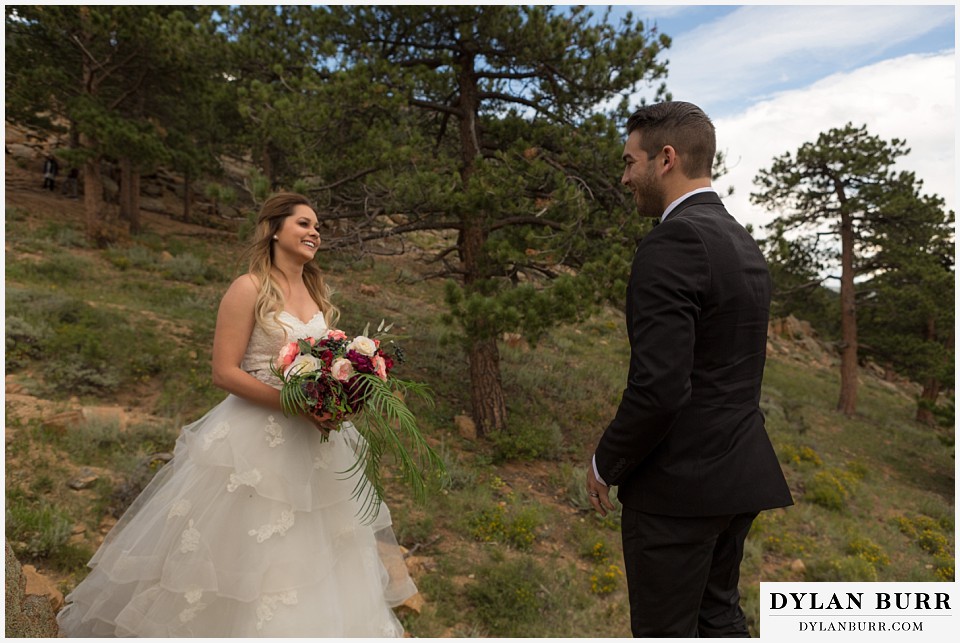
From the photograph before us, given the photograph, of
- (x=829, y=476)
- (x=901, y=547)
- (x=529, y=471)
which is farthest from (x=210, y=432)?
(x=829, y=476)

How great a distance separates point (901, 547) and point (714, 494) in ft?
30.5

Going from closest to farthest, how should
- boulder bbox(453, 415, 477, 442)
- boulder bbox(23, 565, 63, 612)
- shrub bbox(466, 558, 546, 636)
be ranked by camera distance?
1. boulder bbox(23, 565, 63, 612)
2. shrub bbox(466, 558, 546, 636)
3. boulder bbox(453, 415, 477, 442)

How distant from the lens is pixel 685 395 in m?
2.16

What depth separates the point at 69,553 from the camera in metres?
4.38

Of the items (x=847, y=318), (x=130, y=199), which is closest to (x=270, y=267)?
(x=130, y=199)

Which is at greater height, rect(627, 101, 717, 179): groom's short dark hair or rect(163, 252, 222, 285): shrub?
rect(163, 252, 222, 285): shrub

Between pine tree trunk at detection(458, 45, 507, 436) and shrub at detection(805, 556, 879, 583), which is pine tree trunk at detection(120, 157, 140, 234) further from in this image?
shrub at detection(805, 556, 879, 583)

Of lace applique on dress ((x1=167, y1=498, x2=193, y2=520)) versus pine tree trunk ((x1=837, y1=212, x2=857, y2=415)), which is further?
pine tree trunk ((x1=837, y1=212, x2=857, y2=415))

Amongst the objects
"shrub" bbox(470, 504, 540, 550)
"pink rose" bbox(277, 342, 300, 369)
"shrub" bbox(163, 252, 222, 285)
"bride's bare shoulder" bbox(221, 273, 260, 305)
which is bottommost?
"shrub" bbox(470, 504, 540, 550)

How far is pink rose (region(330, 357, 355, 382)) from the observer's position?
110 inches

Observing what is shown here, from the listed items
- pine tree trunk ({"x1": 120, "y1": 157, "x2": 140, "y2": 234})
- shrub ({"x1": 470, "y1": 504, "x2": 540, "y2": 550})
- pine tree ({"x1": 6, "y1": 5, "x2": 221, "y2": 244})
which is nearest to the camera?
shrub ({"x1": 470, "y1": 504, "x2": 540, "y2": 550})

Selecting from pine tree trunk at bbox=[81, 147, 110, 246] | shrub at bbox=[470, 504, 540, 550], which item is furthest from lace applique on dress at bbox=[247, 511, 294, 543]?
pine tree trunk at bbox=[81, 147, 110, 246]

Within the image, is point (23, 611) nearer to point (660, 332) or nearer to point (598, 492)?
point (598, 492)

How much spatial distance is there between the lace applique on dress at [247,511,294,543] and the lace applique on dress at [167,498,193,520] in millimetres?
379
